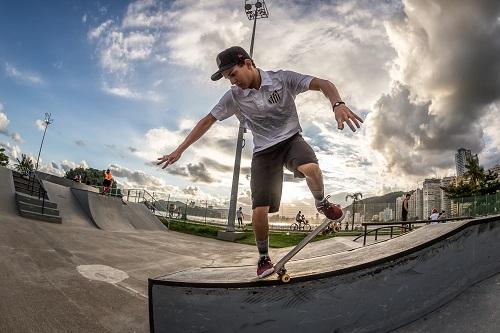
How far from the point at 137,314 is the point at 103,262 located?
3.11m

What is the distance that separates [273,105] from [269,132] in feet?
0.83

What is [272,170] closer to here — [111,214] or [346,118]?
[346,118]

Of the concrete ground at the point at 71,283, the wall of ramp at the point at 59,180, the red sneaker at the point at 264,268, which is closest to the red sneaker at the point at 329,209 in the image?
the red sneaker at the point at 264,268

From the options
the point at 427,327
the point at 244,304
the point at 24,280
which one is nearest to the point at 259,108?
the point at 244,304

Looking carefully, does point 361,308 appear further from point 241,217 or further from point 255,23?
point 241,217

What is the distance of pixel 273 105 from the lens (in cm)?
276

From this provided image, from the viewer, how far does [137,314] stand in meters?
3.46

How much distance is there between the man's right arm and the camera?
3.08m

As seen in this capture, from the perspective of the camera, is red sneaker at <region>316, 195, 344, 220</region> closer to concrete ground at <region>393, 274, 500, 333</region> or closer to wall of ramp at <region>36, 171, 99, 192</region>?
concrete ground at <region>393, 274, 500, 333</region>

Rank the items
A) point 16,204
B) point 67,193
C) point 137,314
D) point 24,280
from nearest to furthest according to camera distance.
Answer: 1. point 137,314
2. point 24,280
3. point 16,204
4. point 67,193

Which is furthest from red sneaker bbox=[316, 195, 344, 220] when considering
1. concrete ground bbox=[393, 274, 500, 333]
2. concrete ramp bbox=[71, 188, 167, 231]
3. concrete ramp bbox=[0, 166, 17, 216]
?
concrete ramp bbox=[71, 188, 167, 231]

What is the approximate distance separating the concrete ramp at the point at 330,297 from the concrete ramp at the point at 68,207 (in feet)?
40.8

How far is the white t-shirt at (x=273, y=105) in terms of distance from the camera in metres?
2.76

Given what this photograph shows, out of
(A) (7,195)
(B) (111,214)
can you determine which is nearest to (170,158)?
(A) (7,195)
